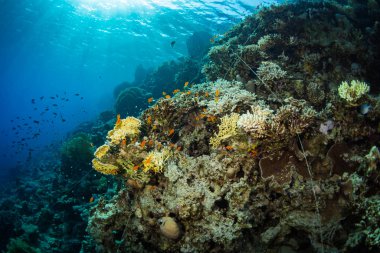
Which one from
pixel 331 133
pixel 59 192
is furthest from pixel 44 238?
pixel 331 133

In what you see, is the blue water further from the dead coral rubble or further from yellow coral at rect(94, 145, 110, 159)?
the dead coral rubble

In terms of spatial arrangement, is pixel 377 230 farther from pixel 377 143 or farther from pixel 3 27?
pixel 3 27

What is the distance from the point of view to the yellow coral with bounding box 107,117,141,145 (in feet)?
16.7

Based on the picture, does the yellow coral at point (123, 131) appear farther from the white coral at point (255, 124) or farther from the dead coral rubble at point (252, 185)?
the white coral at point (255, 124)

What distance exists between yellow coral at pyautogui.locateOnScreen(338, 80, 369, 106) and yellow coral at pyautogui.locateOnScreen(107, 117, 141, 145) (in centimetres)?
430

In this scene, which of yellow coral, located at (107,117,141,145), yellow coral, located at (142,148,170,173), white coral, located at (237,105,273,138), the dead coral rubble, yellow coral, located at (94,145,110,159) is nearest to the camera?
the dead coral rubble

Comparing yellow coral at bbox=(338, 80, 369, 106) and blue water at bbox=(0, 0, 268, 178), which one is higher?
yellow coral at bbox=(338, 80, 369, 106)

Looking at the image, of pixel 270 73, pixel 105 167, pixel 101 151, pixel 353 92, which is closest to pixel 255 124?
pixel 353 92

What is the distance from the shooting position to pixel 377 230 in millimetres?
3336

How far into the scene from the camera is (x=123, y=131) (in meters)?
5.16

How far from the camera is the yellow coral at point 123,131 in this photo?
508 centimetres

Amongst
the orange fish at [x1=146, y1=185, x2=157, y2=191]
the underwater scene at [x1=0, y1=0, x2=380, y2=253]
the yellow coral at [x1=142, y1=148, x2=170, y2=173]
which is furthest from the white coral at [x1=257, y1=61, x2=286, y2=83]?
the orange fish at [x1=146, y1=185, x2=157, y2=191]

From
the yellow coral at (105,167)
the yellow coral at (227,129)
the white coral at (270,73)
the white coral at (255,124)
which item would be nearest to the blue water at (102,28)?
the yellow coral at (105,167)

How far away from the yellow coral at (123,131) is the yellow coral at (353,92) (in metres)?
4.30
